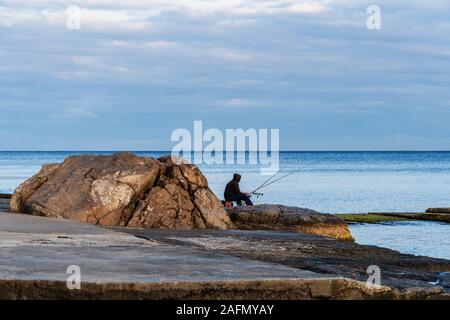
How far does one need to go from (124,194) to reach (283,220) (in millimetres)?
4762

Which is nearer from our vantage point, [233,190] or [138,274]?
[138,274]

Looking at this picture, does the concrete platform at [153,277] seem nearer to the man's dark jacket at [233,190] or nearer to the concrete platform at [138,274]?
the concrete platform at [138,274]

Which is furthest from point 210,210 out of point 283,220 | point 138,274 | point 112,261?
point 138,274

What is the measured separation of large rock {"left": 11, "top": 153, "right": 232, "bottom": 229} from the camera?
1449 cm

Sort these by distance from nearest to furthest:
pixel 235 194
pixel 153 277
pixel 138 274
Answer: pixel 153 277 → pixel 138 274 → pixel 235 194

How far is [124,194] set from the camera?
1469 centimetres

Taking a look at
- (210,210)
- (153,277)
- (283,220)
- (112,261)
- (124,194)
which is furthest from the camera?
(283,220)

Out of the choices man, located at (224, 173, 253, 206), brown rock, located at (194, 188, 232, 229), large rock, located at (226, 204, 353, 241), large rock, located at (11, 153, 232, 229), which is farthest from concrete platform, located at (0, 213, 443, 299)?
man, located at (224, 173, 253, 206)

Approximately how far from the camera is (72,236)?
10.6 meters

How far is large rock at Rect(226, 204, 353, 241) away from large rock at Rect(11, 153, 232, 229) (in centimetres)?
205

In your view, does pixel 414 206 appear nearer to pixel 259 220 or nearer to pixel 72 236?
pixel 259 220

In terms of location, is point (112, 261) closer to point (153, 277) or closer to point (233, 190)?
point (153, 277)

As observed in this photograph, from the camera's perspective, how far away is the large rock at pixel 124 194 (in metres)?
14.5
